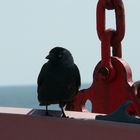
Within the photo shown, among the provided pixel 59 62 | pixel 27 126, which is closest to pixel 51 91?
pixel 59 62

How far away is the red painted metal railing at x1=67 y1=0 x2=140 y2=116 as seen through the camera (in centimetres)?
433

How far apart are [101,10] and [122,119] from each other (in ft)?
4.23

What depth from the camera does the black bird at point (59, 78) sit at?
4.00 metres

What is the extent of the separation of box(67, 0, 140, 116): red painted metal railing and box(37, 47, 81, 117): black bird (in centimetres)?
44

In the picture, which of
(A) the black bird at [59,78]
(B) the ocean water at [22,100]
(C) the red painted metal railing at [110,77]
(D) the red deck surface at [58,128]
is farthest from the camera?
(B) the ocean water at [22,100]

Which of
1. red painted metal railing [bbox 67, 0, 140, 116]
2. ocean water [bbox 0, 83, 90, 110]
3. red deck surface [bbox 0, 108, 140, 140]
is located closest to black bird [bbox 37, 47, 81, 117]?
ocean water [bbox 0, 83, 90, 110]

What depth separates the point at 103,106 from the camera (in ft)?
15.6

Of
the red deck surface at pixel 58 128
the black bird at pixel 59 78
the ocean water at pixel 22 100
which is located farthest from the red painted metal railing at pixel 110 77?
the red deck surface at pixel 58 128

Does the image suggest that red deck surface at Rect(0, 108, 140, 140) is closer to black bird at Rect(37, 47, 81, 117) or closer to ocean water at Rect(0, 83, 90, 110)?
black bird at Rect(37, 47, 81, 117)

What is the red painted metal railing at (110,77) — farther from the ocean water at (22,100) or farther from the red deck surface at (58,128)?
the red deck surface at (58,128)

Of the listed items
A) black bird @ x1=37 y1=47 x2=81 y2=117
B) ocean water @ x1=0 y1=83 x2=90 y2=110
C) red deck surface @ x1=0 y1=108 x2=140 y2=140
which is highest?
black bird @ x1=37 y1=47 x2=81 y2=117

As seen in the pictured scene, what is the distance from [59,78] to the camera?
3986 millimetres

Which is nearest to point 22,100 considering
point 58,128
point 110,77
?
point 110,77

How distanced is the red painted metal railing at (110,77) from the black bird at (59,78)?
0.44 metres
